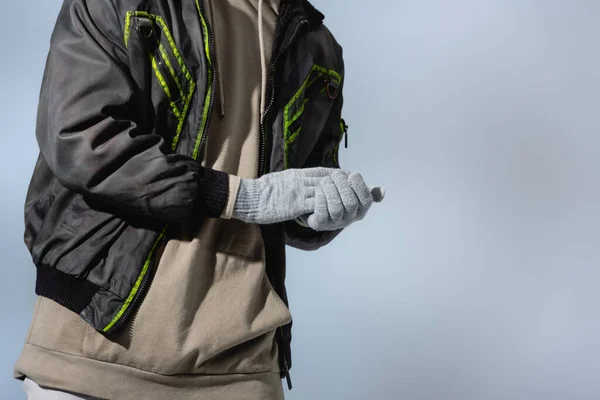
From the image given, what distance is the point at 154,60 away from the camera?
121 cm

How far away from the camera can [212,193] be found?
1.19 metres

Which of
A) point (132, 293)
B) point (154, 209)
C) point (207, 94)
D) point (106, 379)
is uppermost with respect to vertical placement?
point (207, 94)

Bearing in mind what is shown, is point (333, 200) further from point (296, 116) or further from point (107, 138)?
point (107, 138)

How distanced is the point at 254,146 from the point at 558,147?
1.89 m

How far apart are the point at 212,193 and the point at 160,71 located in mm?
192

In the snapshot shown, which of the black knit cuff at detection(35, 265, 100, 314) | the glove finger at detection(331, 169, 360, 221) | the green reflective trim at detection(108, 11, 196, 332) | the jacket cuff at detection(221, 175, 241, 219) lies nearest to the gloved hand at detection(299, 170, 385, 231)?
the glove finger at detection(331, 169, 360, 221)

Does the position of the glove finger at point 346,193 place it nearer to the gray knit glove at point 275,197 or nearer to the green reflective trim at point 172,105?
the gray knit glove at point 275,197

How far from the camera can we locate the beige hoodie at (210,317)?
1188 mm

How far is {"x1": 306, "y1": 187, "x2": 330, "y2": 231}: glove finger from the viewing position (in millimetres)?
1227

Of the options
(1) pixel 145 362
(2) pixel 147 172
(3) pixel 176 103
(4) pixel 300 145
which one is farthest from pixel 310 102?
(1) pixel 145 362

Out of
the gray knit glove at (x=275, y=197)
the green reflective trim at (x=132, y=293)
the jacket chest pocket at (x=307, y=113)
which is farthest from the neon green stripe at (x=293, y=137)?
the green reflective trim at (x=132, y=293)

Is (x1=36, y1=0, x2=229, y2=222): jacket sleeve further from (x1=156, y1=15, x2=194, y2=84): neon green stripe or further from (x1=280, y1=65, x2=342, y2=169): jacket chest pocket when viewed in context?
(x1=280, y1=65, x2=342, y2=169): jacket chest pocket

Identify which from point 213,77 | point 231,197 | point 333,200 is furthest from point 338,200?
point 213,77

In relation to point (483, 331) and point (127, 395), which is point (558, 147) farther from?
point (127, 395)
